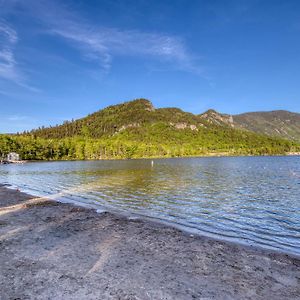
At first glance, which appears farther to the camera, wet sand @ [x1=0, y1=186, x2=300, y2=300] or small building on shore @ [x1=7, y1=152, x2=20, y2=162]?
small building on shore @ [x1=7, y1=152, x2=20, y2=162]

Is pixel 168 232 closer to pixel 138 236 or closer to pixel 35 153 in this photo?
pixel 138 236

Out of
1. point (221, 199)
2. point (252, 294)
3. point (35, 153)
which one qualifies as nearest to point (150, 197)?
point (221, 199)

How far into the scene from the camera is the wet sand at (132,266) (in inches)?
331

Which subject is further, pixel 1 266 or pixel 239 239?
pixel 239 239

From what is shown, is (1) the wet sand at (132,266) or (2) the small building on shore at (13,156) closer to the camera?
(1) the wet sand at (132,266)

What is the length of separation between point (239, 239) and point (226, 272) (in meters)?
5.61

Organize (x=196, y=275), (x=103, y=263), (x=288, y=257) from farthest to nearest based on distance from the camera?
(x=288, y=257), (x=103, y=263), (x=196, y=275)

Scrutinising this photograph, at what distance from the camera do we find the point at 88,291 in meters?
8.29

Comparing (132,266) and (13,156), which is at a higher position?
(13,156)

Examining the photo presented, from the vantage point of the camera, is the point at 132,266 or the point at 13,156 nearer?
the point at 132,266

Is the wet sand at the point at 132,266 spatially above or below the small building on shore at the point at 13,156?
below

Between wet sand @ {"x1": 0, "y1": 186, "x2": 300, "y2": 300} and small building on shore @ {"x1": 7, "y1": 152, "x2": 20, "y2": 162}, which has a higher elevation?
small building on shore @ {"x1": 7, "y1": 152, "x2": 20, "y2": 162}

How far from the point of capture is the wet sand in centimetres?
841

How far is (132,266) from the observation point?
34.9ft
